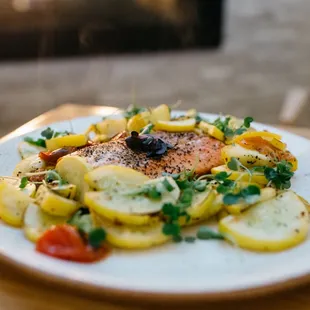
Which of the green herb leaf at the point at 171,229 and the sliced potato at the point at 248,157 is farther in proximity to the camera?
the sliced potato at the point at 248,157

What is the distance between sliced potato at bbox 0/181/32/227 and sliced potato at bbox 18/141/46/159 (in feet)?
1.27

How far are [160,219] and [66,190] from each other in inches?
9.5

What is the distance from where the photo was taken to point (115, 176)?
121cm

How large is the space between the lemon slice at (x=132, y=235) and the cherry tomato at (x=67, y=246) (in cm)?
3

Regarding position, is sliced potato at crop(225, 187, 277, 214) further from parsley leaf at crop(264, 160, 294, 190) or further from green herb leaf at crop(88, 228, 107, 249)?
green herb leaf at crop(88, 228, 107, 249)

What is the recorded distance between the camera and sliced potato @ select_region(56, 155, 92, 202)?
1.26 metres

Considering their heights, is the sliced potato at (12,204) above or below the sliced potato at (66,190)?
below

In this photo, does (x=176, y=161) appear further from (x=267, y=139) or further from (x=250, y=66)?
(x=250, y=66)

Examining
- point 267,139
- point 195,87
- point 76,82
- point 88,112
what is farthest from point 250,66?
point 267,139

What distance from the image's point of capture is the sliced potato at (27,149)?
1630 mm

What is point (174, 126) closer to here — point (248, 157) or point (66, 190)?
point (248, 157)

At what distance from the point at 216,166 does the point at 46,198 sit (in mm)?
571

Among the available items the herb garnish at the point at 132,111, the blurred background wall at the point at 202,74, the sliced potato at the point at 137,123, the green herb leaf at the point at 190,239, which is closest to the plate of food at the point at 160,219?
the green herb leaf at the point at 190,239

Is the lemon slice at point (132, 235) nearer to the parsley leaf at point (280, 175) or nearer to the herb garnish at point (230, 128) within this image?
the parsley leaf at point (280, 175)
